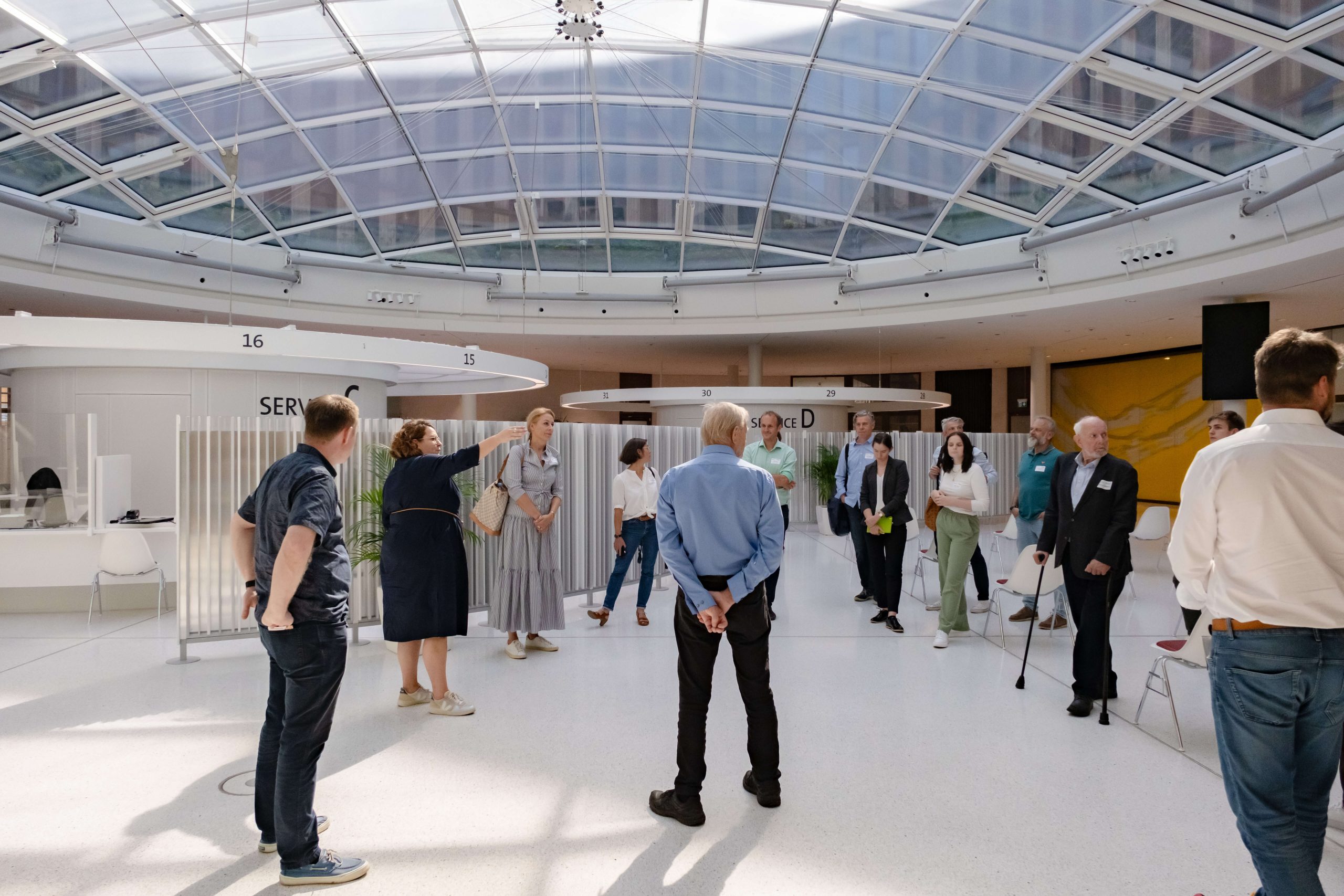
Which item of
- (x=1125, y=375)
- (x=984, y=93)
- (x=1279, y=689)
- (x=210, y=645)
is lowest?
(x=210, y=645)

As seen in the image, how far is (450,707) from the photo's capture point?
491 centimetres

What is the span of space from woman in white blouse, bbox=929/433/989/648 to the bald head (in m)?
1.48

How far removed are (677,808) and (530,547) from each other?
3006 mm

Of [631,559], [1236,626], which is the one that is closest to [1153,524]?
[631,559]

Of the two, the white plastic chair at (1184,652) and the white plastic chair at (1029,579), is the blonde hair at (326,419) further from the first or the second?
the white plastic chair at (1029,579)

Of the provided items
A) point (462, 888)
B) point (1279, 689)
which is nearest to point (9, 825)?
point (462, 888)

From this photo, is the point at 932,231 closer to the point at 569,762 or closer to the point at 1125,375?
the point at 1125,375

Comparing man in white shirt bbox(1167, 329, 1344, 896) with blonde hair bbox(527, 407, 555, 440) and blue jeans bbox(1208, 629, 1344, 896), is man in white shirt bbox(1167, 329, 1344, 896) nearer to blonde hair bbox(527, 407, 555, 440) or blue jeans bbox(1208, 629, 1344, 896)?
blue jeans bbox(1208, 629, 1344, 896)

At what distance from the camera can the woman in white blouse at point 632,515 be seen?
7.48m

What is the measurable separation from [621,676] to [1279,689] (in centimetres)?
416

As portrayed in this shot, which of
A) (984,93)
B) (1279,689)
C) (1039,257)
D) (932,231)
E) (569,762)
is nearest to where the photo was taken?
(1279,689)

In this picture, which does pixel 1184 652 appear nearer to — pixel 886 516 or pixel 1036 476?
pixel 886 516

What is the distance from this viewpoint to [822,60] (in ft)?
45.0

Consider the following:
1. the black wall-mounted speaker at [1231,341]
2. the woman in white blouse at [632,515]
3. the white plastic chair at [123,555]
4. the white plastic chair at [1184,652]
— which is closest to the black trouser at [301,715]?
the white plastic chair at [1184,652]
